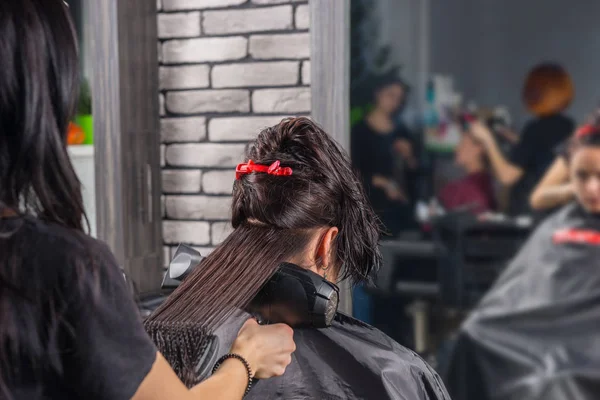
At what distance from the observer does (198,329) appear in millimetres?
1297

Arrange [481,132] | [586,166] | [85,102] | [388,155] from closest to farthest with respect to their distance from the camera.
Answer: [586,166] < [481,132] < [388,155] < [85,102]

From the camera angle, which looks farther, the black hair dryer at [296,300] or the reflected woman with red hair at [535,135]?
the reflected woman with red hair at [535,135]

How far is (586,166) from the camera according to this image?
8.14 feet

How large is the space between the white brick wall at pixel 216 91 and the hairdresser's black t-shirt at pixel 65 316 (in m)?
1.71


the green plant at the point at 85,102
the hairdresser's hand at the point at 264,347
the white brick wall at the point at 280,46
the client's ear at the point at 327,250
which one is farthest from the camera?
the green plant at the point at 85,102

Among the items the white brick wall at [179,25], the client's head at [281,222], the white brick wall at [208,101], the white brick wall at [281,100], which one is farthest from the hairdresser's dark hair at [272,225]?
the white brick wall at [179,25]

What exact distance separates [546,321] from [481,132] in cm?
69

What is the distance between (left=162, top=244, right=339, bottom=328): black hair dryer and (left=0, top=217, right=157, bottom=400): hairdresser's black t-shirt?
439mm

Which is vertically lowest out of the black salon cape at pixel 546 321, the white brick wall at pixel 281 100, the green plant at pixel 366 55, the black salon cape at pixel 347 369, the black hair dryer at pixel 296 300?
the black salon cape at pixel 546 321

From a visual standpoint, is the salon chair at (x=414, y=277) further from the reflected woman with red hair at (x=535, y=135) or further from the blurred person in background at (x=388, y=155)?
the reflected woman with red hair at (x=535, y=135)

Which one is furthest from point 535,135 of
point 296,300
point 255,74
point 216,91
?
point 296,300

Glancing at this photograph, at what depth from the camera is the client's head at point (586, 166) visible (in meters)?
2.46

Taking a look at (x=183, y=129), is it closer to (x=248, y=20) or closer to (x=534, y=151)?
(x=248, y=20)

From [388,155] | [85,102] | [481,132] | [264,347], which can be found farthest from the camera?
[85,102]
